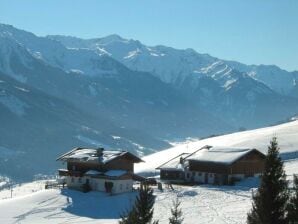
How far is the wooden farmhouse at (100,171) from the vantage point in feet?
267

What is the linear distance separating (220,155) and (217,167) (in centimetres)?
389

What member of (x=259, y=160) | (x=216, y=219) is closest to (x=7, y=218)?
(x=216, y=219)

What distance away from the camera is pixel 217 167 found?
90250 mm

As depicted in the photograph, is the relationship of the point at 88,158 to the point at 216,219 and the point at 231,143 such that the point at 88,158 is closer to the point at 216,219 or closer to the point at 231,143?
the point at 216,219

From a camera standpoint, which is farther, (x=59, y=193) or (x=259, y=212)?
(x=59, y=193)

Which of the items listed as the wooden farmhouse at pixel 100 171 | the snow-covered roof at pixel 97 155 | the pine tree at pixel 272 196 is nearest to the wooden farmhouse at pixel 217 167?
the snow-covered roof at pixel 97 155

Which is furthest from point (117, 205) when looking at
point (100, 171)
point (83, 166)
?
point (83, 166)

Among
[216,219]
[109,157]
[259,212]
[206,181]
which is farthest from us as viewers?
[206,181]

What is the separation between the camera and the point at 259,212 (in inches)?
1280

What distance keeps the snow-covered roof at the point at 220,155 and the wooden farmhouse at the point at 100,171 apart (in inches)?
434

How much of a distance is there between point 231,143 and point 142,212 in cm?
11993

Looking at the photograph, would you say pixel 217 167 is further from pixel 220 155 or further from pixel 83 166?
pixel 83 166

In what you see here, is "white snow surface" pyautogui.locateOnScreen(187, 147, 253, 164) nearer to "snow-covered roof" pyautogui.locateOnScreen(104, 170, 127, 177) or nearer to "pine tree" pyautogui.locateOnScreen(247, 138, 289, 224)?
"snow-covered roof" pyautogui.locateOnScreen(104, 170, 127, 177)

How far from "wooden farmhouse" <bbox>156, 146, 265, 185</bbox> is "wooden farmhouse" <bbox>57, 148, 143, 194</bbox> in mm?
10345
